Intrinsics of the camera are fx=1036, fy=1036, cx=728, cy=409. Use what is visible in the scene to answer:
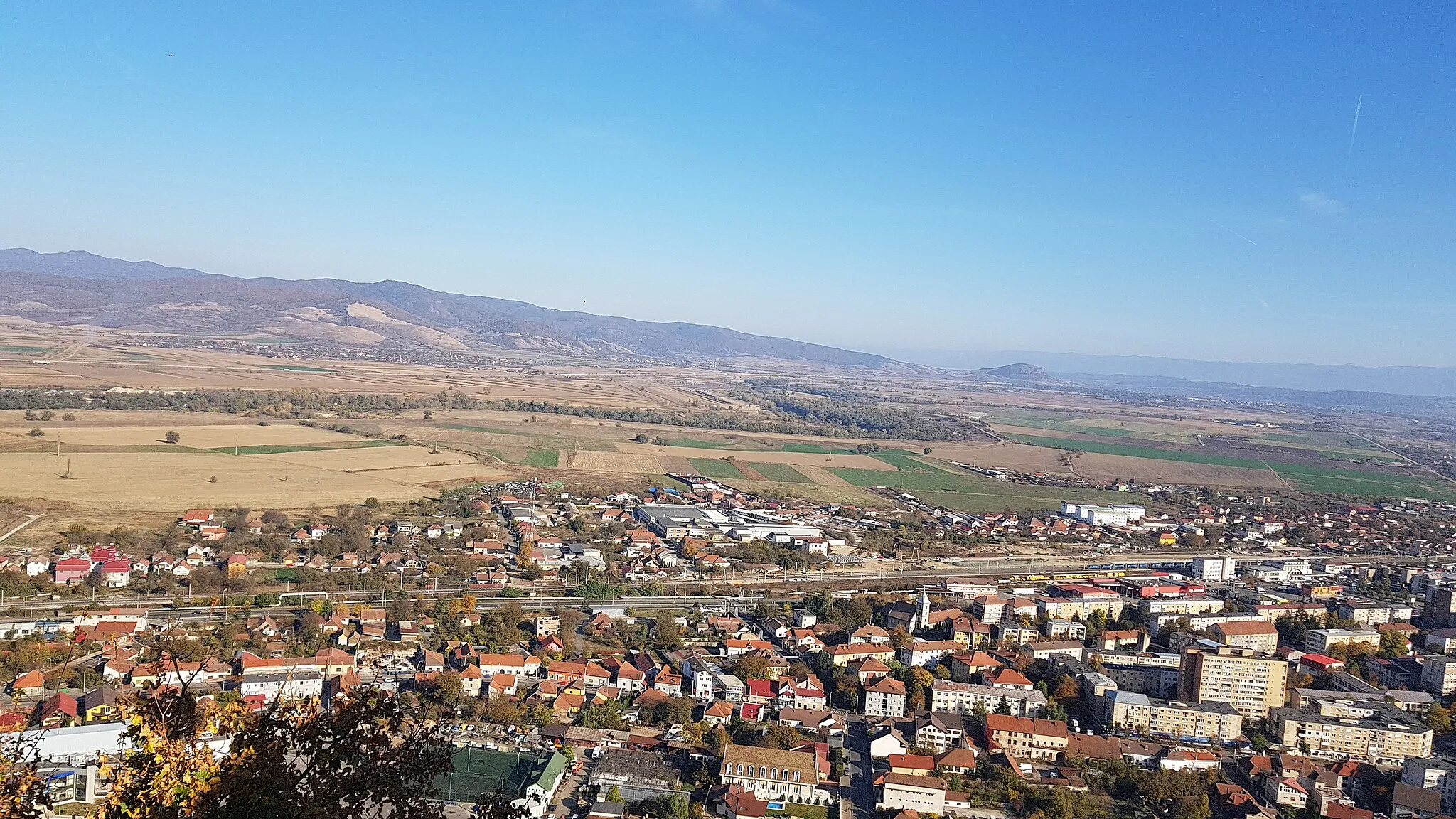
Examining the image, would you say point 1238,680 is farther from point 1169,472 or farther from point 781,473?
point 1169,472

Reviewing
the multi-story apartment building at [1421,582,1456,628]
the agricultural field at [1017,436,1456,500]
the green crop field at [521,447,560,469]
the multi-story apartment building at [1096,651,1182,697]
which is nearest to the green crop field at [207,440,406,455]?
the green crop field at [521,447,560,469]

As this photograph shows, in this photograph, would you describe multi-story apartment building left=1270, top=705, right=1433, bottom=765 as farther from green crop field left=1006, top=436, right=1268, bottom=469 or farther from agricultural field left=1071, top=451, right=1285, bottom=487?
green crop field left=1006, top=436, right=1268, bottom=469

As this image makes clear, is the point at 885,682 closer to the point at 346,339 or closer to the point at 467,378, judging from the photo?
Answer: the point at 467,378

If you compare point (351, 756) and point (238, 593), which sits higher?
point (351, 756)

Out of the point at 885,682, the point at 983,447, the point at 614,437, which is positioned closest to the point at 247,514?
the point at 885,682

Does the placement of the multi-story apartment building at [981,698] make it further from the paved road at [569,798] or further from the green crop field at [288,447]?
the green crop field at [288,447]

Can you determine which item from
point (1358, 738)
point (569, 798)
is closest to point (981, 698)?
point (1358, 738)
